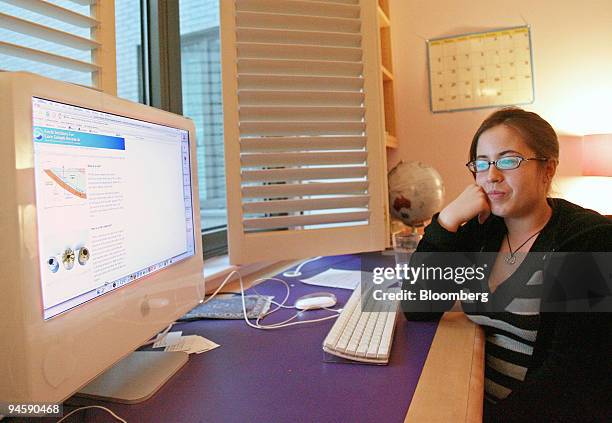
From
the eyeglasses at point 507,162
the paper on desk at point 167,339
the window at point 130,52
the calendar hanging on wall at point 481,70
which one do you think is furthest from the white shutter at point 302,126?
the calendar hanging on wall at point 481,70

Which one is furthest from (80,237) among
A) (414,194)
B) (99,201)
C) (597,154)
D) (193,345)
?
(597,154)

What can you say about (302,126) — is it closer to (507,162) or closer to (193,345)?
(507,162)

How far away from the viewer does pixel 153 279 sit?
0.74 metres

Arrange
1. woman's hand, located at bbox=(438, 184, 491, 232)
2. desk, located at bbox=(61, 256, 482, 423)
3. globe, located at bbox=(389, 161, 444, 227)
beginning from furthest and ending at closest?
1. globe, located at bbox=(389, 161, 444, 227)
2. woman's hand, located at bbox=(438, 184, 491, 232)
3. desk, located at bbox=(61, 256, 482, 423)

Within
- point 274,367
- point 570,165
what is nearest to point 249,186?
point 274,367

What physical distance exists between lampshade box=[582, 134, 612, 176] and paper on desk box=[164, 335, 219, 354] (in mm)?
1674

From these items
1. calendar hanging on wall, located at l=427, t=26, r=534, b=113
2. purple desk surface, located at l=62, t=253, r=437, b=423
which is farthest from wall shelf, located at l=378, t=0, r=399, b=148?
purple desk surface, located at l=62, t=253, r=437, b=423

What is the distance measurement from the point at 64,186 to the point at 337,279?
95 centimetres

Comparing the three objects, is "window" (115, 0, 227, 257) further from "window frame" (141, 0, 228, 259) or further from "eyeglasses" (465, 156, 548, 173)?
"eyeglasses" (465, 156, 548, 173)

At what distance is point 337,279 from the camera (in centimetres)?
137

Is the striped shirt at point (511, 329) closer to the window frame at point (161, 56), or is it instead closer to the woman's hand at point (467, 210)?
the woman's hand at point (467, 210)

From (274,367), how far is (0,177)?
493mm

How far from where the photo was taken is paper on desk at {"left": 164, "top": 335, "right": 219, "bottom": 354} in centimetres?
84

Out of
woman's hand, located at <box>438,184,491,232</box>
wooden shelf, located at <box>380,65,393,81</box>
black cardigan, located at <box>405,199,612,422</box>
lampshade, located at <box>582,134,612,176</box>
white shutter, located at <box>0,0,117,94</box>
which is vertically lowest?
black cardigan, located at <box>405,199,612,422</box>
